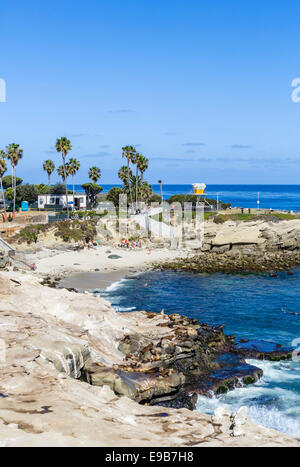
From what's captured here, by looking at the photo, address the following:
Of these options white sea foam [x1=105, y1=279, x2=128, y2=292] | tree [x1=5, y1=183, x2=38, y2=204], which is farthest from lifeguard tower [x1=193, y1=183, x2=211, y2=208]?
white sea foam [x1=105, y1=279, x2=128, y2=292]

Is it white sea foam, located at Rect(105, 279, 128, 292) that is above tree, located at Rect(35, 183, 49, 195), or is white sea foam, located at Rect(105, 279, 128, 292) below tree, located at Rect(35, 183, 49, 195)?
below

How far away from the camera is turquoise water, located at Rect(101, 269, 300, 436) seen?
2248 centimetres

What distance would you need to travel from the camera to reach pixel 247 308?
3931 centimetres

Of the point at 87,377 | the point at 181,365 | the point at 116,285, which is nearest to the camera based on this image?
the point at 87,377

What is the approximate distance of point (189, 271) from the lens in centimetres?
5428

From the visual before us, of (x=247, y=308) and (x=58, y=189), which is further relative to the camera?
(x=58, y=189)

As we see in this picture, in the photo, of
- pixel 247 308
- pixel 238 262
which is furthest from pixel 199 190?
pixel 247 308

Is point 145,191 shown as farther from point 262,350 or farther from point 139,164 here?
point 262,350

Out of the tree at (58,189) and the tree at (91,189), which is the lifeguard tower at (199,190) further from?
the tree at (58,189)

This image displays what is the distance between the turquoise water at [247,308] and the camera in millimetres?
22484

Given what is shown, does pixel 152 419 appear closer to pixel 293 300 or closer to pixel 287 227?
pixel 293 300

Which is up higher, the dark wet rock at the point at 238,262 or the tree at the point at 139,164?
the tree at the point at 139,164

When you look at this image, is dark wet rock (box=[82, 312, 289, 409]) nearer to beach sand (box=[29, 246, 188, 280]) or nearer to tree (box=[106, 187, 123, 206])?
beach sand (box=[29, 246, 188, 280])

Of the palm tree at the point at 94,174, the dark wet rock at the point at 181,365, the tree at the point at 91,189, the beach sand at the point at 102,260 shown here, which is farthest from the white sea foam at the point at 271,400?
the tree at the point at 91,189
